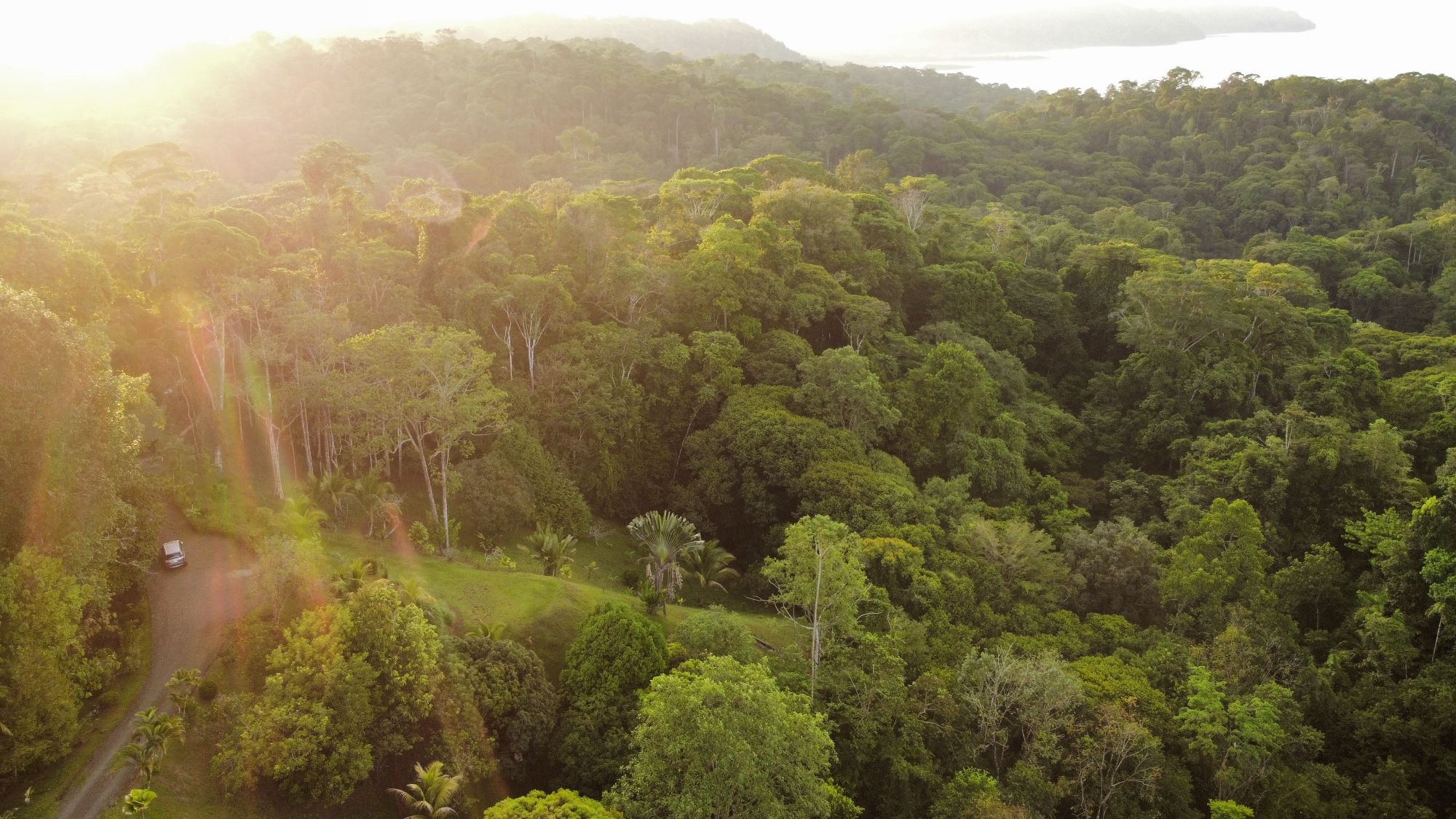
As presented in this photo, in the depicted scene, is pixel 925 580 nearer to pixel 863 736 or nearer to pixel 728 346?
pixel 863 736

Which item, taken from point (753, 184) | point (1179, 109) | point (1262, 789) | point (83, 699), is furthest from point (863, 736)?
point (1179, 109)

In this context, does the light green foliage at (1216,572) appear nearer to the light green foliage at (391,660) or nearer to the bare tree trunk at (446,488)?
the light green foliage at (391,660)

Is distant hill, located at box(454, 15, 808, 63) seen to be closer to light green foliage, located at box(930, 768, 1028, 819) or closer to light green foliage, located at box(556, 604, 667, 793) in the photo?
light green foliage, located at box(556, 604, 667, 793)

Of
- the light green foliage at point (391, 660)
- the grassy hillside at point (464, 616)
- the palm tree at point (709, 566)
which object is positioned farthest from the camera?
the palm tree at point (709, 566)

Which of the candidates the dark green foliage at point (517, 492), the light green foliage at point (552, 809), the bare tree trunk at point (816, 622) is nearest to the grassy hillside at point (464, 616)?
the dark green foliage at point (517, 492)

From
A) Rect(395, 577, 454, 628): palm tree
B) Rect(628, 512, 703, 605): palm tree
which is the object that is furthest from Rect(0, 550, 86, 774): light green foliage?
Rect(628, 512, 703, 605): palm tree
